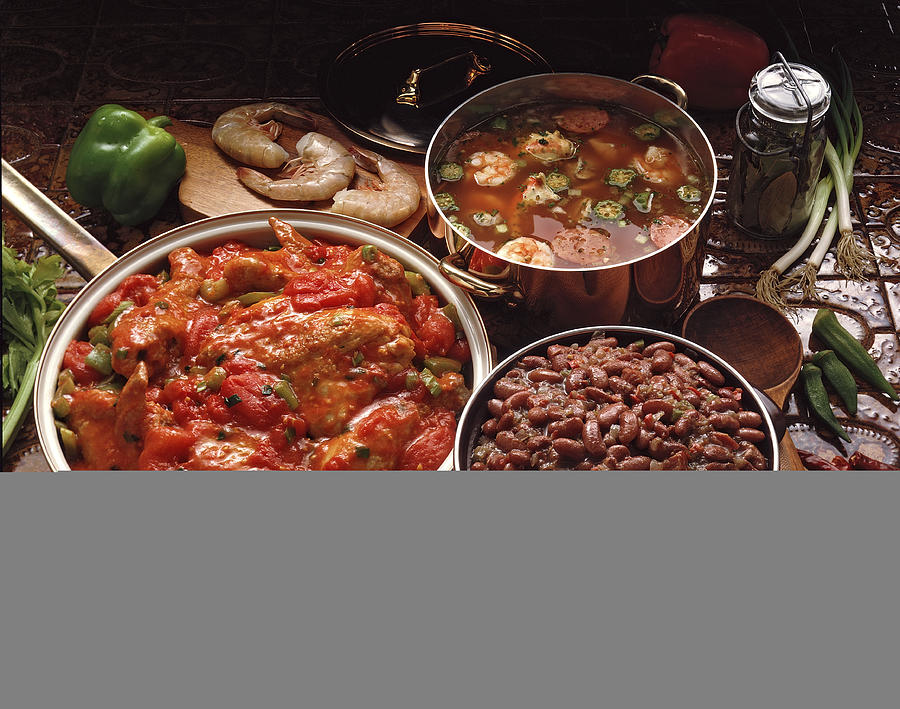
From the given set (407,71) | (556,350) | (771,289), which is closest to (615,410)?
(556,350)

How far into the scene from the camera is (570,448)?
193cm

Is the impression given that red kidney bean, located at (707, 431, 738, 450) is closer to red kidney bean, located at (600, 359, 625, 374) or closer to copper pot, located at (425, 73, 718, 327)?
red kidney bean, located at (600, 359, 625, 374)

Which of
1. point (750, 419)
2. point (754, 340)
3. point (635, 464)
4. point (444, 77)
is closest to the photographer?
point (635, 464)

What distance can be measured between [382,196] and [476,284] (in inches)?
21.2

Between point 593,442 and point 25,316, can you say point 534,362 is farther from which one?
point 25,316

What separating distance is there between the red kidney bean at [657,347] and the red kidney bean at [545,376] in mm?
218

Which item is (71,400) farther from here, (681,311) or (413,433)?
(681,311)

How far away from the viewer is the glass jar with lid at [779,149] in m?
2.29

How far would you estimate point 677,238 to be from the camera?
2223mm

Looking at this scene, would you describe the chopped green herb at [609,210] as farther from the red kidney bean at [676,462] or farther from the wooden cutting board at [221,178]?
the red kidney bean at [676,462]

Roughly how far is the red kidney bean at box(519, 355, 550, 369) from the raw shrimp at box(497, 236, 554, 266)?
0.90ft

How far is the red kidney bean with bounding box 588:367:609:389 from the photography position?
2.03m

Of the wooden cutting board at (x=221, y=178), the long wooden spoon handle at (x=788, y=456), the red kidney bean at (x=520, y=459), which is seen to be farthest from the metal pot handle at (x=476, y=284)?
the long wooden spoon handle at (x=788, y=456)

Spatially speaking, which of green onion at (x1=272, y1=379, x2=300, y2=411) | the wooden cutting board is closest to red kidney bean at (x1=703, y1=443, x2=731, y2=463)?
green onion at (x1=272, y1=379, x2=300, y2=411)
